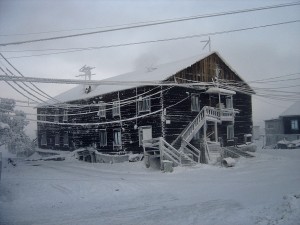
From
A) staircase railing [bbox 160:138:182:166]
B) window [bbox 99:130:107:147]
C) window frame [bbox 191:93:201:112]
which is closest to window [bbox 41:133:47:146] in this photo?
window [bbox 99:130:107:147]

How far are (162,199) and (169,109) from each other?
1456 cm

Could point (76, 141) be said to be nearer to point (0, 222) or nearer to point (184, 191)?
point (184, 191)

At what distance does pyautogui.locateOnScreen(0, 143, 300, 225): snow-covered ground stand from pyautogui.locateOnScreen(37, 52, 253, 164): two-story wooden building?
739cm

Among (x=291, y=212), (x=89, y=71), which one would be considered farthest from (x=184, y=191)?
(x=89, y=71)

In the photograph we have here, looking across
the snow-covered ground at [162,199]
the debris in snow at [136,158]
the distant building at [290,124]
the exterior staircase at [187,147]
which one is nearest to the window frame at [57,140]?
the debris in snow at [136,158]

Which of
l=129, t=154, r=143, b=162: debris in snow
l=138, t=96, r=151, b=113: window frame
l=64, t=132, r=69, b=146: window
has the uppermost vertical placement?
l=138, t=96, r=151, b=113: window frame

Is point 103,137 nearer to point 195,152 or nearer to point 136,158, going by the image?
point 136,158

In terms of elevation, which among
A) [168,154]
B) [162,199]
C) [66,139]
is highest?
[66,139]

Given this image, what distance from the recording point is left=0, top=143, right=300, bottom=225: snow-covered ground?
9.81 meters

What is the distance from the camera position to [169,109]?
27047 millimetres

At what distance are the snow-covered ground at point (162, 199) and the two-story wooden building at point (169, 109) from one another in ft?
24.2

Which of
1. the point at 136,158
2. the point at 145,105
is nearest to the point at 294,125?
the point at 145,105

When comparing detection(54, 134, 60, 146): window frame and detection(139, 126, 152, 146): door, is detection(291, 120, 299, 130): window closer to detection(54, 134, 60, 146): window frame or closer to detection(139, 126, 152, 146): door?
detection(139, 126, 152, 146): door

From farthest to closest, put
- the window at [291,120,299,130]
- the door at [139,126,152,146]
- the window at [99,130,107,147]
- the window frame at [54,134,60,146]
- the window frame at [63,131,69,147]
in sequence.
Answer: the window at [291,120,299,130] → the window frame at [54,134,60,146] → the window frame at [63,131,69,147] → the window at [99,130,107,147] → the door at [139,126,152,146]
